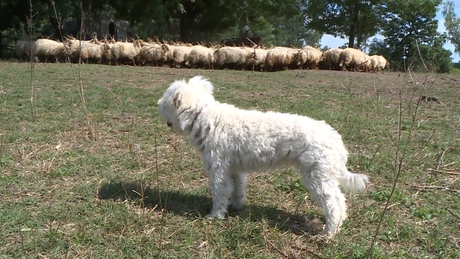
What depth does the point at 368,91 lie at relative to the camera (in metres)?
12.0

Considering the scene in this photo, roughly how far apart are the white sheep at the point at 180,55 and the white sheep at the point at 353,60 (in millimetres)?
7102

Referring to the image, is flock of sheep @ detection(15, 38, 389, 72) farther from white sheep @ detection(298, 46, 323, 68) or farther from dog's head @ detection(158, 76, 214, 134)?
dog's head @ detection(158, 76, 214, 134)

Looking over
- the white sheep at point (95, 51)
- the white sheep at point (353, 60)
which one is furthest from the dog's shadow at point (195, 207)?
the white sheep at point (353, 60)

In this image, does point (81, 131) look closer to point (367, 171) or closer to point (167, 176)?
point (167, 176)

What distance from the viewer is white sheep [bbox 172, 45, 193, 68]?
62.0 ft

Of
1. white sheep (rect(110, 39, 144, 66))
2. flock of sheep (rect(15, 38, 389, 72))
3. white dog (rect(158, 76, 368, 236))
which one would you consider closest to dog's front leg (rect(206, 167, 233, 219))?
white dog (rect(158, 76, 368, 236))

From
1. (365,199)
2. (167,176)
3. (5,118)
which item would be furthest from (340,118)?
(5,118)

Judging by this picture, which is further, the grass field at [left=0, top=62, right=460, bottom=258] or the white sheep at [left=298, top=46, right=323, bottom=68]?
the white sheep at [left=298, top=46, right=323, bottom=68]

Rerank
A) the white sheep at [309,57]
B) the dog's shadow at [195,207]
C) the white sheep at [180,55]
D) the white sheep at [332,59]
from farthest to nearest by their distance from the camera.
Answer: the white sheep at [332,59] → the white sheep at [309,57] → the white sheep at [180,55] → the dog's shadow at [195,207]

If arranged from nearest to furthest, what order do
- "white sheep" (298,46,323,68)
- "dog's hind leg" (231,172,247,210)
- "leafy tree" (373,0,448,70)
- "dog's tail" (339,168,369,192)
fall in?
"dog's tail" (339,168,369,192) → "dog's hind leg" (231,172,247,210) → "white sheep" (298,46,323,68) → "leafy tree" (373,0,448,70)

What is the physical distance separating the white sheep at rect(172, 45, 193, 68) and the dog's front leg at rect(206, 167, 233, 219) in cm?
1517

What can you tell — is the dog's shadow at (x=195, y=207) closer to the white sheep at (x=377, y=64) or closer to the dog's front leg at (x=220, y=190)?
the dog's front leg at (x=220, y=190)

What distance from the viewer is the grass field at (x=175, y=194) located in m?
3.75

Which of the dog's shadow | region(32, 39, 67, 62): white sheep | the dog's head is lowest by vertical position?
the dog's shadow
